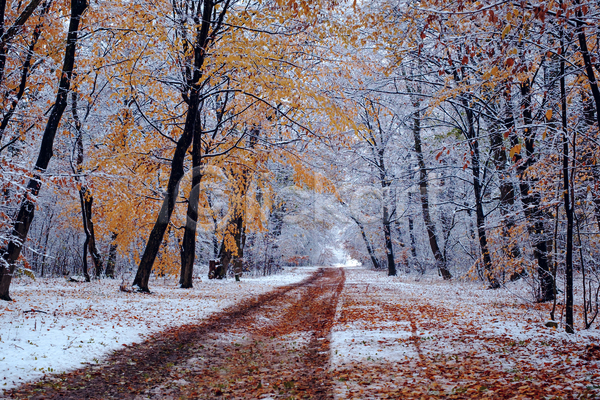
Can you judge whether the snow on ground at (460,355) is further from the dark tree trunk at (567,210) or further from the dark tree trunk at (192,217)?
the dark tree trunk at (192,217)

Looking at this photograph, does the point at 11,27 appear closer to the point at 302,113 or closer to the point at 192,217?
the point at 302,113

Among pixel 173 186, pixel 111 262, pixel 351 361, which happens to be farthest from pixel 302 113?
pixel 111 262

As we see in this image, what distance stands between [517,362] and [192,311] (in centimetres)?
692

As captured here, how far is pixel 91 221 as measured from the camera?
16969 millimetres

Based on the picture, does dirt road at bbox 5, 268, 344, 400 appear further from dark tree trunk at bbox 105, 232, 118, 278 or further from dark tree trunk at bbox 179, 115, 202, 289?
dark tree trunk at bbox 105, 232, 118, 278

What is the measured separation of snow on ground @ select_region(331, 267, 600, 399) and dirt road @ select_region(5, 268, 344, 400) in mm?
394

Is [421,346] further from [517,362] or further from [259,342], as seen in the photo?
[259,342]

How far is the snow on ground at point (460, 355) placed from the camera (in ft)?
14.3

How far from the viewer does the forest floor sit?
436 cm

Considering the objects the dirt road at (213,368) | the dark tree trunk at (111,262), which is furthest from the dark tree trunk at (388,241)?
the dirt road at (213,368)

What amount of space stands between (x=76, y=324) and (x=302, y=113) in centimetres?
810

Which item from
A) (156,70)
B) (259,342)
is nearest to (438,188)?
(156,70)

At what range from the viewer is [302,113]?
12008 millimetres

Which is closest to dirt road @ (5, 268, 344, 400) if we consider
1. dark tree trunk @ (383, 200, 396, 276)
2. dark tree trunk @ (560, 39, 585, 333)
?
dark tree trunk @ (560, 39, 585, 333)
